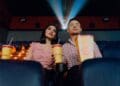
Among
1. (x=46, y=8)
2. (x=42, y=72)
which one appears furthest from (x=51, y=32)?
(x=46, y=8)

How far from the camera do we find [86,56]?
1.21 meters

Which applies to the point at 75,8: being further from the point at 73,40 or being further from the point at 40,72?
the point at 40,72

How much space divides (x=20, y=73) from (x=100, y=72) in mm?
249

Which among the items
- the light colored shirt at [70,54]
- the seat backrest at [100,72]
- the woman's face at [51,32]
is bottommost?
the seat backrest at [100,72]

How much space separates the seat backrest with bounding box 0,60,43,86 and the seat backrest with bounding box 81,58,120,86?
0.46ft

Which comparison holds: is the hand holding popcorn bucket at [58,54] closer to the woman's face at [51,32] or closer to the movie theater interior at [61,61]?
the movie theater interior at [61,61]

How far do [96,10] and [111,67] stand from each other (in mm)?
3513

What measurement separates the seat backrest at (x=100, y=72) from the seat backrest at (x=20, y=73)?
0.14 metres

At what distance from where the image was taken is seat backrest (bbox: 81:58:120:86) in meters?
0.93

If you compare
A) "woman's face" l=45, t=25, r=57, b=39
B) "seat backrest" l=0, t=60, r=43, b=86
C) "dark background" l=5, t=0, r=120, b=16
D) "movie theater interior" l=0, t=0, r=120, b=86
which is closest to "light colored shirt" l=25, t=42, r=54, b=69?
"movie theater interior" l=0, t=0, r=120, b=86

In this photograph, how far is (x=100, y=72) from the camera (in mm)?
943

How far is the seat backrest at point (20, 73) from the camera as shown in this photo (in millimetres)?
915

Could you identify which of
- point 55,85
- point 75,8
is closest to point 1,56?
point 55,85

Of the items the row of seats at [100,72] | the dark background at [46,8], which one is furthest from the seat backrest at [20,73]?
the dark background at [46,8]
